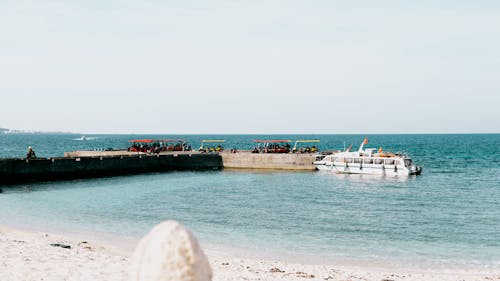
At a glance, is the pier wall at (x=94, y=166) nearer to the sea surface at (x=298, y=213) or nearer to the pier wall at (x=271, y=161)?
the pier wall at (x=271, y=161)

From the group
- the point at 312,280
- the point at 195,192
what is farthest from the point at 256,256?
the point at 195,192

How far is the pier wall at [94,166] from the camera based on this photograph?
50219 mm

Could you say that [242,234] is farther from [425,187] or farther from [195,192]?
[425,187]

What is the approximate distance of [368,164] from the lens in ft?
210

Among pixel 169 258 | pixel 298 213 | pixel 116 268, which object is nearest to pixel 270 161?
pixel 298 213

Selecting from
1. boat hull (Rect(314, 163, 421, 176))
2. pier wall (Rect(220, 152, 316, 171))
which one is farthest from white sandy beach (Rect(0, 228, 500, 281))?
pier wall (Rect(220, 152, 316, 171))

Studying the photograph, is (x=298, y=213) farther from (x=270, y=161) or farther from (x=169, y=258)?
(x=270, y=161)

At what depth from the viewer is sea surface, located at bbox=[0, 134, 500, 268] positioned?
22.4m

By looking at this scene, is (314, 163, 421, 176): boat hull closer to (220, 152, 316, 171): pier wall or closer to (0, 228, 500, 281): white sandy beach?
(220, 152, 316, 171): pier wall

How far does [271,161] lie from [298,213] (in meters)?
36.4

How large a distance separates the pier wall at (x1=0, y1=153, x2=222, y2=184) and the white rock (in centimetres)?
5010

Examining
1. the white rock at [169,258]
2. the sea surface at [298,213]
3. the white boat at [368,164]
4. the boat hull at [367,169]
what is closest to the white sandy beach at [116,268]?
the sea surface at [298,213]

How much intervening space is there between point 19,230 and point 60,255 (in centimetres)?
798

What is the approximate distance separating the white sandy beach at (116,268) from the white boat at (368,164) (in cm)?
4417
